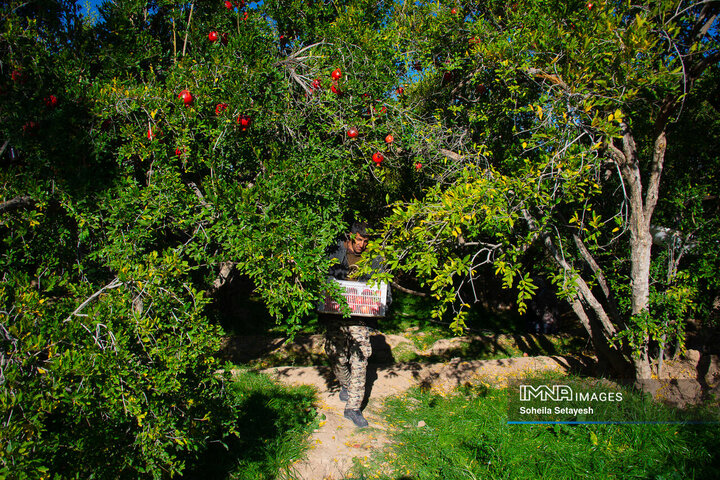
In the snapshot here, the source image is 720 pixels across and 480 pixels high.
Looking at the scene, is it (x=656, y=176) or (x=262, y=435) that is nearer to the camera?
(x=262, y=435)

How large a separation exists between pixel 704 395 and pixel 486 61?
4258 mm

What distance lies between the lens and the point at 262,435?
14.6ft

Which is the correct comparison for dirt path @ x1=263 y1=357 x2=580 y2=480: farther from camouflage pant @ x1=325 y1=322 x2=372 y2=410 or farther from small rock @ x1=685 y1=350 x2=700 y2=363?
small rock @ x1=685 y1=350 x2=700 y2=363

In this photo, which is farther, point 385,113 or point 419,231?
point 385,113

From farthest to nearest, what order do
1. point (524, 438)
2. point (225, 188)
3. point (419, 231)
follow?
point (524, 438) < point (419, 231) < point (225, 188)

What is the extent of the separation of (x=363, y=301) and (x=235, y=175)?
1.82 metres

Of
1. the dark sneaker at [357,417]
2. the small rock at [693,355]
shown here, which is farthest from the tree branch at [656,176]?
the dark sneaker at [357,417]

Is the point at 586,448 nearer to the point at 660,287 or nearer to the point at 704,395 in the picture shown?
the point at 704,395

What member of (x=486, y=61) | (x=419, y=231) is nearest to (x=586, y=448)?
(x=419, y=231)

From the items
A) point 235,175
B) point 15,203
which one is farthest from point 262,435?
point 15,203

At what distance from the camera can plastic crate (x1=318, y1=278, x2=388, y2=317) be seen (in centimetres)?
431

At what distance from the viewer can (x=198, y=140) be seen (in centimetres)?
393

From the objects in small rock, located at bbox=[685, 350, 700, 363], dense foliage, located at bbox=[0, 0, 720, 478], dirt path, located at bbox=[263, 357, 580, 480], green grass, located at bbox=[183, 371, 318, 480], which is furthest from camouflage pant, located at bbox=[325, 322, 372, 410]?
small rock, located at bbox=[685, 350, 700, 363]

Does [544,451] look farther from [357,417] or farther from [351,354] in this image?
[351,354]
